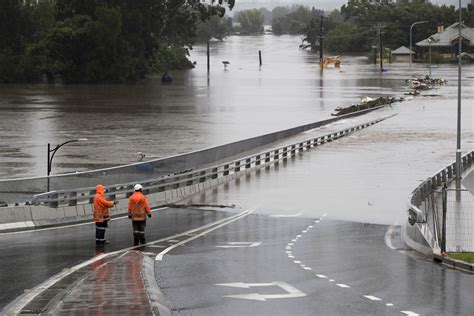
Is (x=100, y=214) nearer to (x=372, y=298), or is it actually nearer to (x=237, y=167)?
(x=372, y=298)

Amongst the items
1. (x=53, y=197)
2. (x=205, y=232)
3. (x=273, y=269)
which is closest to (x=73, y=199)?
(x=53, y=197)

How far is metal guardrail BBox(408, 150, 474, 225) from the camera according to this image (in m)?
26.8

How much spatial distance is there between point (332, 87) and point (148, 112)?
2152 inches

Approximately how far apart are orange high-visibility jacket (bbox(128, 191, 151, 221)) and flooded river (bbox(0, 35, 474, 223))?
10.9m

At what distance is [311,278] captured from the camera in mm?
21016

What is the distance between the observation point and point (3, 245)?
2647cm

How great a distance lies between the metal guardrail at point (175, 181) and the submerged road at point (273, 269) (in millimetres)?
1491

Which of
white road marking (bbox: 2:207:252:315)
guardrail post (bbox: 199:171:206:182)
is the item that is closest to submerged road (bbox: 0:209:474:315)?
white road marking (bbox: 2:207:252:315)

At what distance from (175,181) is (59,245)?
1483 centimetres

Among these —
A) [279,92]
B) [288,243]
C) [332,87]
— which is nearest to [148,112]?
[279,92]

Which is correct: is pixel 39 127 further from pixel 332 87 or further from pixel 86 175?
pixel 332 87

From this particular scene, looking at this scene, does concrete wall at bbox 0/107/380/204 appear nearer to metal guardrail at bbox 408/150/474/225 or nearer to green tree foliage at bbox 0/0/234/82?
metal guardrail at bbox 408/150/474/225

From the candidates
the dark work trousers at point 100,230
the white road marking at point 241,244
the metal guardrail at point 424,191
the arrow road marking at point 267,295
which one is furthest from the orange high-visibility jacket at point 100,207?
the metal guardrail at point 424,191

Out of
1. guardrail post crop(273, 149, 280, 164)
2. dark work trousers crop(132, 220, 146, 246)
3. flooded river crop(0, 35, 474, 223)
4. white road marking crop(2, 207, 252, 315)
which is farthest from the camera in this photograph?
guardrail post crop(273, 149, 280, 164)
